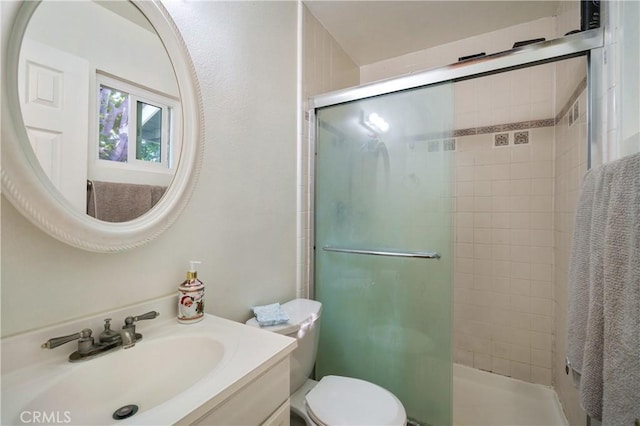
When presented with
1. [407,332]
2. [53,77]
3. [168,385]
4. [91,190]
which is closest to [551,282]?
[407,332]

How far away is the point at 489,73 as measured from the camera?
130 cm

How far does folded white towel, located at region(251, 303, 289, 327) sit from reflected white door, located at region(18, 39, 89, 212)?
733mm

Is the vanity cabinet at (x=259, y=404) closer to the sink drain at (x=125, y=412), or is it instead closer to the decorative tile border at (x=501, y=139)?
the sink drain at (x=125, y=412)

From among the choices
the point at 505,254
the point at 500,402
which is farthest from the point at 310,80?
the point at 500,402

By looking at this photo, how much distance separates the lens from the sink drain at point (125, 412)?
69cm

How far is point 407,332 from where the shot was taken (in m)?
1.50

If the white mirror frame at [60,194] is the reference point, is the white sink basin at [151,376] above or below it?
below

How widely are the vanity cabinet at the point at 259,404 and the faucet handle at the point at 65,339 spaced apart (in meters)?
0.41

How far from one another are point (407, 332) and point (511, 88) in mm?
1804

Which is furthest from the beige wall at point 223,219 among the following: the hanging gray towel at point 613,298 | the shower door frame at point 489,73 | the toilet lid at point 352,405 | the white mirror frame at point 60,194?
the hanging gray towel at point 613,298

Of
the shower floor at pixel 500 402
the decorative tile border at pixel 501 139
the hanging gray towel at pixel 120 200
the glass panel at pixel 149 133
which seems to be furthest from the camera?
→ the decorative tile border at pixel 501 139

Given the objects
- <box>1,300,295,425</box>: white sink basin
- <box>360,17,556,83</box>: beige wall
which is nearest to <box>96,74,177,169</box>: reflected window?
<box>1,300,295,425</box>: white sink basin

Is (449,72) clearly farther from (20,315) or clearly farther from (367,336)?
(20,315)

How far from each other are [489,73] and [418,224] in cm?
76
